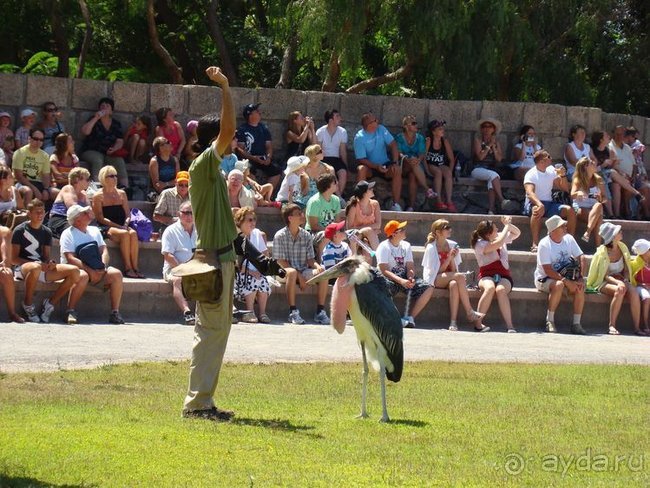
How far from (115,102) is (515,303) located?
6950 millimetres

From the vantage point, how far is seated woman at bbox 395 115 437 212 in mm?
20906

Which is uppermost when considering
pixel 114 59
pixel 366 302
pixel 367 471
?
pixel 114 59

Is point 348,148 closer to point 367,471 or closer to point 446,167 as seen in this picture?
point 446,167

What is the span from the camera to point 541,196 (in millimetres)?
20422

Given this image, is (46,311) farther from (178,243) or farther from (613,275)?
(613,275)

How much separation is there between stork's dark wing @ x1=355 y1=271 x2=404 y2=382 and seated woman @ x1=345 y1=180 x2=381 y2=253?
735 cm

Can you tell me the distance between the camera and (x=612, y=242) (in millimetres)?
18422

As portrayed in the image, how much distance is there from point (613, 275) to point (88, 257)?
24.8 ft

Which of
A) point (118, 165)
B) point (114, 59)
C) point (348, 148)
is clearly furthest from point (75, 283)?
point (114, 59)

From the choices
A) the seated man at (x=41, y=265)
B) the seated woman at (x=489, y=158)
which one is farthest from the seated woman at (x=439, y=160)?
the seated man at (x=41, y=265)

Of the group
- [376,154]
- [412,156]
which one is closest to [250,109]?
[376,154]

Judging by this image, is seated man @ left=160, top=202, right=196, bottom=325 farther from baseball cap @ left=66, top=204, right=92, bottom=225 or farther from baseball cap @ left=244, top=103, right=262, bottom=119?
baseball cap @ left=244, top=103, right=262, bottom=119

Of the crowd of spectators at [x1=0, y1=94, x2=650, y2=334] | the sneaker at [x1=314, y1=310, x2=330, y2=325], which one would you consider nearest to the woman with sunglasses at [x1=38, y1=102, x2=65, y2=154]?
the crowd of spectators at [x1=0, y1=94, x2=650, y2=334]

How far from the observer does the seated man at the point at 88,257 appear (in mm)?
15852
